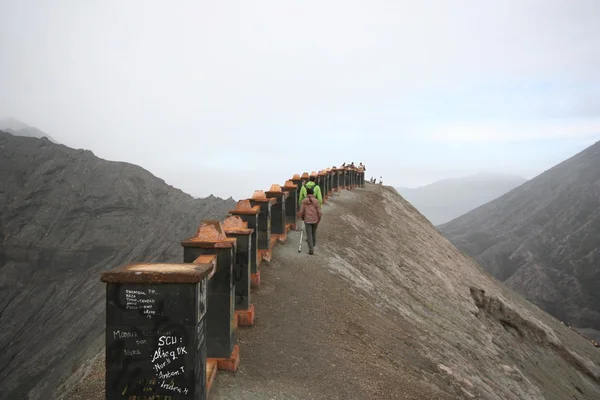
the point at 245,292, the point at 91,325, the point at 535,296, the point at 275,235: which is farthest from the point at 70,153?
the point at 535,296

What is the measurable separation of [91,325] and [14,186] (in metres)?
28.8

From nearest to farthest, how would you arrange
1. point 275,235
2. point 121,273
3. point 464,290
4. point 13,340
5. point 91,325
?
point 121,273
point 275,235
point 464,290
point 91,325
point 13,340

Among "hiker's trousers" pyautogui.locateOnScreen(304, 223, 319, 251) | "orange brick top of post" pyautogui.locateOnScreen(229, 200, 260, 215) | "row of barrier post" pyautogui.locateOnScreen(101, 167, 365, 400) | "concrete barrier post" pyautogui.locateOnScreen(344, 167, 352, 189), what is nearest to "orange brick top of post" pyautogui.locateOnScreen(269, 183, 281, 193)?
"hiker's trousers" pyautogui.locateOnScreen(304, 223, 319, 251)

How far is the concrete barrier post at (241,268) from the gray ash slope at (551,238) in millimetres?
61167

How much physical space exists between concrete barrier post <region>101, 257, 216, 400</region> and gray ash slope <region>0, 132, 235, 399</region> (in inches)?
1119

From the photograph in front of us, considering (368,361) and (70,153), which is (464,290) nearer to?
(368,361)

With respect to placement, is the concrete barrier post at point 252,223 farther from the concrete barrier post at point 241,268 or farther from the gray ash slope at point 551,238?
the gray ash slope at point 551,238

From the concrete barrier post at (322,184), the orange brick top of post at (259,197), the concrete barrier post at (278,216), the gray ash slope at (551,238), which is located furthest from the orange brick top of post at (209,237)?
the gray ash slope at (551,238)

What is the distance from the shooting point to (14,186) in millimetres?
49500

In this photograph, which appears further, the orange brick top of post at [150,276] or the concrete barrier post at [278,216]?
the concrete barrier post at [278,216]

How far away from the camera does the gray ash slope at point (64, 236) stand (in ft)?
106

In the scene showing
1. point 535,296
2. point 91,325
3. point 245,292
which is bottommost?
point 535,296

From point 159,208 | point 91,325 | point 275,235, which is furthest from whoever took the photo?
point 159,208

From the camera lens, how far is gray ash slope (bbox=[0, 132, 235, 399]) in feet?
106
